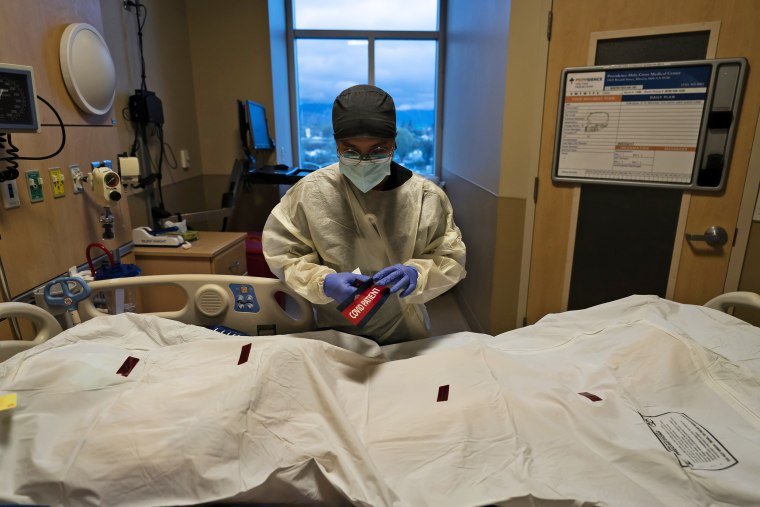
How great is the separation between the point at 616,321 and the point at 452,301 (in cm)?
247

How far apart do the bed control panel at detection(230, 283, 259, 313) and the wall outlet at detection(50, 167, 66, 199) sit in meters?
0.85

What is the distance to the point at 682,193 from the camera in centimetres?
199

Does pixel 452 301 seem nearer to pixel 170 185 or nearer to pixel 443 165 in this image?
pixel 443 165

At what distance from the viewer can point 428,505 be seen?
2.71 feet

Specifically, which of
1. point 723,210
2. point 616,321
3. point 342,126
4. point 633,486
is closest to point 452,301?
point 723,210

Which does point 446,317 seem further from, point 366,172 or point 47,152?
point 47,152

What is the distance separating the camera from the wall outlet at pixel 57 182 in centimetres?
167

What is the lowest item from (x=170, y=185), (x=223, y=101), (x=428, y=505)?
(x=428, y=505)

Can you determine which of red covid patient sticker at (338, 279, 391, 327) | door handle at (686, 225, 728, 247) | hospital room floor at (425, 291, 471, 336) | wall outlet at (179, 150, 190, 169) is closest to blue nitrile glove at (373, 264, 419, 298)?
red covid patient sticker at (338, 279, 391, 327)

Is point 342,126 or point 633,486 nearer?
point 633,486

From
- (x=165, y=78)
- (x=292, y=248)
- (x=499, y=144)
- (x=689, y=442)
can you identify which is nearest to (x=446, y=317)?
(x=499, y=144)

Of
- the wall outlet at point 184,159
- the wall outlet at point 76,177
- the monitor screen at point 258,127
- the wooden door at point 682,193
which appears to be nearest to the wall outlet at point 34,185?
the wall outlet at point 76,177

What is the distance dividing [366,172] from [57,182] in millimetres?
1233

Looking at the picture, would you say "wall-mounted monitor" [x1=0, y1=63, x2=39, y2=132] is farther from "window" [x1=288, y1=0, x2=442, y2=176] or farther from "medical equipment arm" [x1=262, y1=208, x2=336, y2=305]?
"window" [x1=288, y1=0, x2=442, y2=176]
